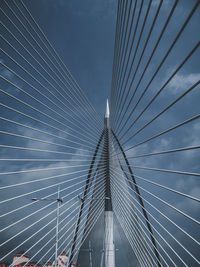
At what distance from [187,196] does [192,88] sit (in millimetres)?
1022

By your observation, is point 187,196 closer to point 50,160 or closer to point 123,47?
point 50,160

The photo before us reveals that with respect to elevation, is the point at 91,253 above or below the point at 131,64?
below

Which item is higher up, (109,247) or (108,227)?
(108,227)

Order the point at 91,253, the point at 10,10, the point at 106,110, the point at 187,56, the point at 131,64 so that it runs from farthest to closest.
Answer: the point at 106,110, the point at 91,253, the point at 131,64, the point at 10,10, the point at 187,56

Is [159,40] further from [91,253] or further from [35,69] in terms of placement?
[91,253]

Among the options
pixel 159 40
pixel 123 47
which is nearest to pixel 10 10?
pixel 123 47

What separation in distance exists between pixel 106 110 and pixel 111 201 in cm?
580

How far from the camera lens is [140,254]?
159 inches

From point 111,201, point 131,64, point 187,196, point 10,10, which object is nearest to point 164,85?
point 187,196

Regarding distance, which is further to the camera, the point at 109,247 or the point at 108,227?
the point at 108,227

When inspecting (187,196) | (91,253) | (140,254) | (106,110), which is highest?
(106,110)

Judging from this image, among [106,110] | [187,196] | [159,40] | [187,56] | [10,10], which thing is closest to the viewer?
[187,56]

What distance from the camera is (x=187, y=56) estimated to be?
1.37 m

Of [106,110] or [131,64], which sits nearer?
[131,64]
